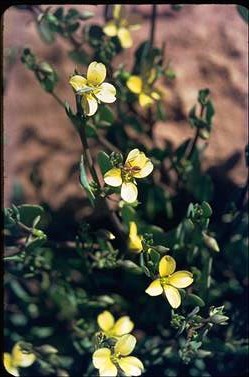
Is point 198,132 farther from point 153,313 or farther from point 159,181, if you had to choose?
point 153,313

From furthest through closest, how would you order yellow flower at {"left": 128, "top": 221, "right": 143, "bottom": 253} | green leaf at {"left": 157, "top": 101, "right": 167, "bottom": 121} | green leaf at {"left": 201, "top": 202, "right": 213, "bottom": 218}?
green leaf at {"left": 157, "top": 101, "right": 167, "bottom": 121} → yellow flower at {"left": 128, "top": 221, "right": 143, "bottom": 253} → green leaf at {"left": 201, "top": 202, "right": 213, "bottom": 218}

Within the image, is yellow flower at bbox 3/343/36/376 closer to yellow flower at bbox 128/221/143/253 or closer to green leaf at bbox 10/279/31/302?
green leaf at bbox 10/279/31/302

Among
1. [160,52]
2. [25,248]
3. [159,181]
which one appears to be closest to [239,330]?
[159,181]

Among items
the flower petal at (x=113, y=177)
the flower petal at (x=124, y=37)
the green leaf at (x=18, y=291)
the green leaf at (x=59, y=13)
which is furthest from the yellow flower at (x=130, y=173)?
the green leaf at (x=18, y=291)

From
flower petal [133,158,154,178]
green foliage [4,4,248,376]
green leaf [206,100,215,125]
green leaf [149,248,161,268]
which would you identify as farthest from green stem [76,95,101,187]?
green leaf [206,100,215,125]

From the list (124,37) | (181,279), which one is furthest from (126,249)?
(124,37)
